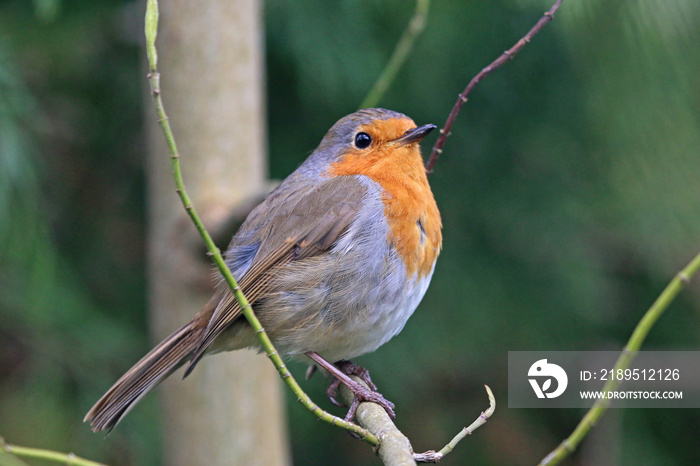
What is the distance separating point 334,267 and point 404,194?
35 centimetres

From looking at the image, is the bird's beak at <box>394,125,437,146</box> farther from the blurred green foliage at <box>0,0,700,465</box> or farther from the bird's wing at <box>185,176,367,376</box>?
the blurred green foliage at <box>0,0,700,465</box>

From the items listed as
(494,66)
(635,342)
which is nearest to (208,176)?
(494,66)

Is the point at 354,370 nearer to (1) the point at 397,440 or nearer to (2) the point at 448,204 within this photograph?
(1) the point at 397,440

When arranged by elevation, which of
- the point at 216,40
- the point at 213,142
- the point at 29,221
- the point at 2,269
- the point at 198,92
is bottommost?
the point at 2,269

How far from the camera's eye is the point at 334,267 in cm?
241

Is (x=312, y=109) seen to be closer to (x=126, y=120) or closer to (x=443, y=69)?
(x=443, y=69)

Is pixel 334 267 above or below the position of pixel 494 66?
below

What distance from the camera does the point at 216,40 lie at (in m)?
3.16

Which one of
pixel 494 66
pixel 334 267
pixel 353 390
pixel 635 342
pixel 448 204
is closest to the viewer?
pixel 635 342

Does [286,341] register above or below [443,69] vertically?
below

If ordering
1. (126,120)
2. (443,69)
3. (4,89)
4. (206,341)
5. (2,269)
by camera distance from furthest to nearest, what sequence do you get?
1. (126,120)
2. (443,69)
3. (2,269)
4. (4,89)
5. (206,341)

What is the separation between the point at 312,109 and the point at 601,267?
1723 mm

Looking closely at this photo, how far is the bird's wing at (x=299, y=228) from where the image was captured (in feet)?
8.13

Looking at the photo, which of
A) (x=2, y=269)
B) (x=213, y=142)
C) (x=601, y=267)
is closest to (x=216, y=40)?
(x=213, y=142)
